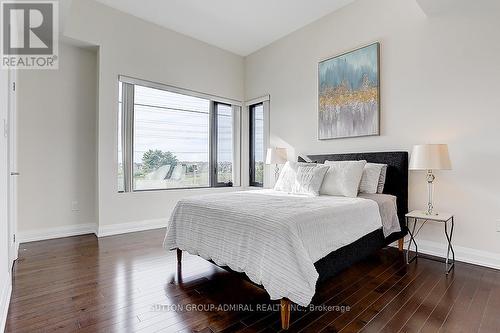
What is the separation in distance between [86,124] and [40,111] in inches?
21.7

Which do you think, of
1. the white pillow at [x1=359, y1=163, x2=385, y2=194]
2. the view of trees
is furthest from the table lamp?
the view of trees

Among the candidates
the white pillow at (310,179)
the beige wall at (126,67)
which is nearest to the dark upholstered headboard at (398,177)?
the white pillow at (310,179)

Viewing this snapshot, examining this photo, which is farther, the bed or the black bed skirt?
the black bed skirt

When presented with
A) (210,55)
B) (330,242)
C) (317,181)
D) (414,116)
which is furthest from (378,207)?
(210,55)

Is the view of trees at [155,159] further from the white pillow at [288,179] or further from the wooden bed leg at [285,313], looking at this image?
the wooden bed leg at [285,313]

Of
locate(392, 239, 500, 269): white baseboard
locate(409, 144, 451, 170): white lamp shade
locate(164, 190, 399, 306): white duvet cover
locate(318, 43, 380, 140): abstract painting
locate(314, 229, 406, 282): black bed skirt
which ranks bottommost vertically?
locate(392, 239, 500, 269): white baseboard

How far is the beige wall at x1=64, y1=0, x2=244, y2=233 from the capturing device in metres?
3.69

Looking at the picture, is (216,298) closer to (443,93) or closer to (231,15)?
(443,93)

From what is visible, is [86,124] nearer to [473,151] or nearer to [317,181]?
[317,181]

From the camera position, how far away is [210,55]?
4.95m

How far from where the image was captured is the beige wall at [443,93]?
262 centimetres

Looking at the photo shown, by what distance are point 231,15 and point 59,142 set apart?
3076mm

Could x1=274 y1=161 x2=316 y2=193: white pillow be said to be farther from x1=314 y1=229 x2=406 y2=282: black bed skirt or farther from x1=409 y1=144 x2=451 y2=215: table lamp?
x1=409 y1=144 x2=451 y2=215: table lamp

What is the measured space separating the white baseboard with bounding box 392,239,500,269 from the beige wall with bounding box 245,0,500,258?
2 cm
